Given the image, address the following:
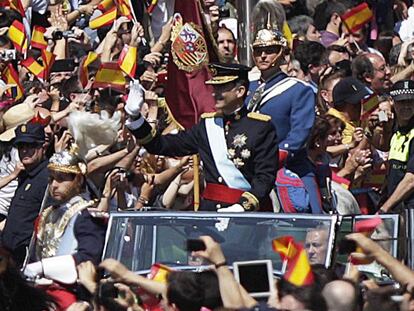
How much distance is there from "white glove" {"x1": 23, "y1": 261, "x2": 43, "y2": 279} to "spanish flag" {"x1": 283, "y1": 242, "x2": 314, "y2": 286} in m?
2.69

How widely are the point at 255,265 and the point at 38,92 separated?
6508 mm

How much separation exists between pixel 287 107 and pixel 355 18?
16.5 ft

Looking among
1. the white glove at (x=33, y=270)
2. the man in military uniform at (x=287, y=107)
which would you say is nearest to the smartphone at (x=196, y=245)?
the white glove at (x=33, y=270)

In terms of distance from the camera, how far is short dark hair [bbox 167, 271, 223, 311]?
803 cm

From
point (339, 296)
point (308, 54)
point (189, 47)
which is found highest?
point (339, 296)

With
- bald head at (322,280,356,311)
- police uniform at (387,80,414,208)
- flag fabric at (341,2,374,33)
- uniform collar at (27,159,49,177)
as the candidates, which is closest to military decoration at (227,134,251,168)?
police uniform at (387,80,414,208)

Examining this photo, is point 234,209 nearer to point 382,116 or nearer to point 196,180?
point 196,180

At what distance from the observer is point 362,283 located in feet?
27.6

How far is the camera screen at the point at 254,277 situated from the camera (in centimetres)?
801

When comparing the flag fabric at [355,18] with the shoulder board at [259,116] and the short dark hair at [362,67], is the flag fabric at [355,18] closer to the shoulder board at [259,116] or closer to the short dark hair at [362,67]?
the short dark hair at [362,67]

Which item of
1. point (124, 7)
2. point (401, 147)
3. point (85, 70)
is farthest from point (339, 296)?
point (124, 7)

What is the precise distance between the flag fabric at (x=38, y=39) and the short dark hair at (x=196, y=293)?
770 cm

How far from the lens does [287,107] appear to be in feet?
37.2

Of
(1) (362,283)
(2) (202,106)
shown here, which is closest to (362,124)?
(2) (202,106)
